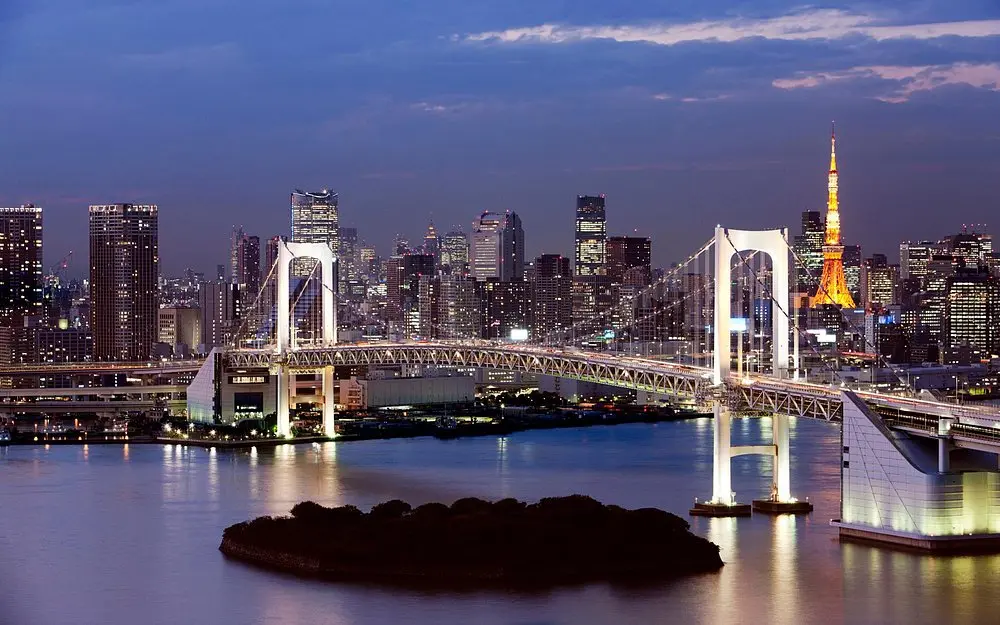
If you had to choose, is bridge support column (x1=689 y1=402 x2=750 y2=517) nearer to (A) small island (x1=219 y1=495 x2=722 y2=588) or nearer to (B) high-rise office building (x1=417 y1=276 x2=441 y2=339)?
(A) small island (x1=219 y1=495 x2=722 y2=588)

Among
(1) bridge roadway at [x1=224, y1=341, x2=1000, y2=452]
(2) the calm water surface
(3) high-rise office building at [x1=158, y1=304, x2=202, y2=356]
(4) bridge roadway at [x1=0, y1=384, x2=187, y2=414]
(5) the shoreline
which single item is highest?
(3) high-rise office building at [x1=158, y1=304, x2=202, y2=356]

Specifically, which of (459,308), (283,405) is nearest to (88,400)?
(283,405)

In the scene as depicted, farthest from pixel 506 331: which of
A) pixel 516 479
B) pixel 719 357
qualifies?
pixel 719 357

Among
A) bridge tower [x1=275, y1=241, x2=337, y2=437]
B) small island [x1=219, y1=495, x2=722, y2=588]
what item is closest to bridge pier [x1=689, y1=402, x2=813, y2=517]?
small island [x1=219, y1=495, x2=722, y2=588]

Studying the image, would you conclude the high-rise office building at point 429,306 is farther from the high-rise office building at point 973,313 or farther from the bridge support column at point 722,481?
the bridge support column at point 722,481

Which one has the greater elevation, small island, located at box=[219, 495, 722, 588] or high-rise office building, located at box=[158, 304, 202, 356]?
high-rise office building, located at box=[158, 304, 202, 356]

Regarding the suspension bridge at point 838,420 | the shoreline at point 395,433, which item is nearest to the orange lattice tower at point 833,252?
the shoreline at point 395,433
